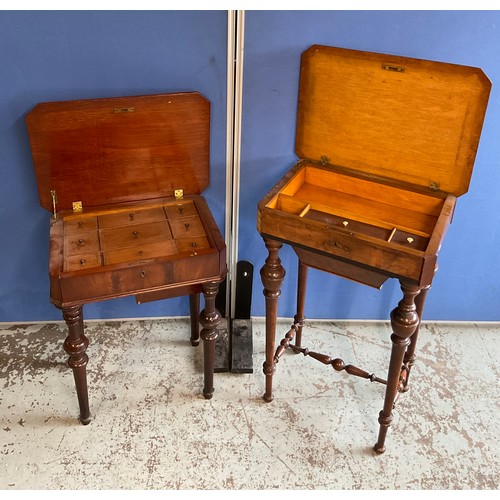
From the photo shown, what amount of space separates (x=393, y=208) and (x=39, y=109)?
1.55 m

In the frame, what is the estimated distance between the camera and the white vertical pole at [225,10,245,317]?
265cm

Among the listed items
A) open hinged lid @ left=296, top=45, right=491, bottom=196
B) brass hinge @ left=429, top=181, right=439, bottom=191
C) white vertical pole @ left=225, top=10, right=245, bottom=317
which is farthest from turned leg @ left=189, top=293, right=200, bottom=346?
brass hinge @ left=429, top=181, right=439, bottom=191

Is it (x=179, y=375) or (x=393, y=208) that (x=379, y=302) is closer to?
(x=393, y=208)

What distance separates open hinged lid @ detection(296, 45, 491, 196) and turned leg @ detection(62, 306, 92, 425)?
4.11 ft

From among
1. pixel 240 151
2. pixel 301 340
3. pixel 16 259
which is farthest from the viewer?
pixel 301 340

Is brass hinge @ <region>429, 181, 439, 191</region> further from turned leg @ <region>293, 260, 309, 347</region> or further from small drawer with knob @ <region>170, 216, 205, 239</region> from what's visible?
small drawer with knob @ <region>170, 216, 205, 239</region>

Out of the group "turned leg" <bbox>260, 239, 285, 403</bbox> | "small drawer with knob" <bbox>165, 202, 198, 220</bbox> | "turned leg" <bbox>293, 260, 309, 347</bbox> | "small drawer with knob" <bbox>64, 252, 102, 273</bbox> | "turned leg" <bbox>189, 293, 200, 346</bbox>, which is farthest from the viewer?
"turned leg" <bbox>189, 293, 200, 346</bbox>

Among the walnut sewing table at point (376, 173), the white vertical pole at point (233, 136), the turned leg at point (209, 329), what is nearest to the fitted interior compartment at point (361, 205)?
the walnut sewing table at point (376, 173)

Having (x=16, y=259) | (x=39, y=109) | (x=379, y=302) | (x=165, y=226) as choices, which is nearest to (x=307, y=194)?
(x=165, y=226)

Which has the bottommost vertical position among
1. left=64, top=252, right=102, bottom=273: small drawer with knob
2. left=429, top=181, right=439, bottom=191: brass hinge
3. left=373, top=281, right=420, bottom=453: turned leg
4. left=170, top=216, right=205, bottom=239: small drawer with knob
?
left=373, top=281, right=420, bottom=453: turned leg

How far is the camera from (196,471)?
2725 mm

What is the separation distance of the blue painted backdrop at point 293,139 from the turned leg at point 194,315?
0.34 m

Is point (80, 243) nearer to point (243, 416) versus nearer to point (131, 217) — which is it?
point (131, 217)

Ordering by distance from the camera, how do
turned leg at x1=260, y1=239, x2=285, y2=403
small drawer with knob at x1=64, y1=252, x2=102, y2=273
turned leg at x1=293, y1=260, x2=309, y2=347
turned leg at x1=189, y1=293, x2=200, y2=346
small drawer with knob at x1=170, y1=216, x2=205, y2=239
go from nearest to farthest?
small drawer with knob at x1=64, y1=252, x2=102, y2=273
turned leg at x1=260, y1=239, x2=285, y2=403
small drawer with knob at x1=170, y1=216, x2=205, y2=239
turned leg at x1=293, y1=260, x2=309, y2=347
turned leg at x1=189, y1=293, x2=200, y2=346
